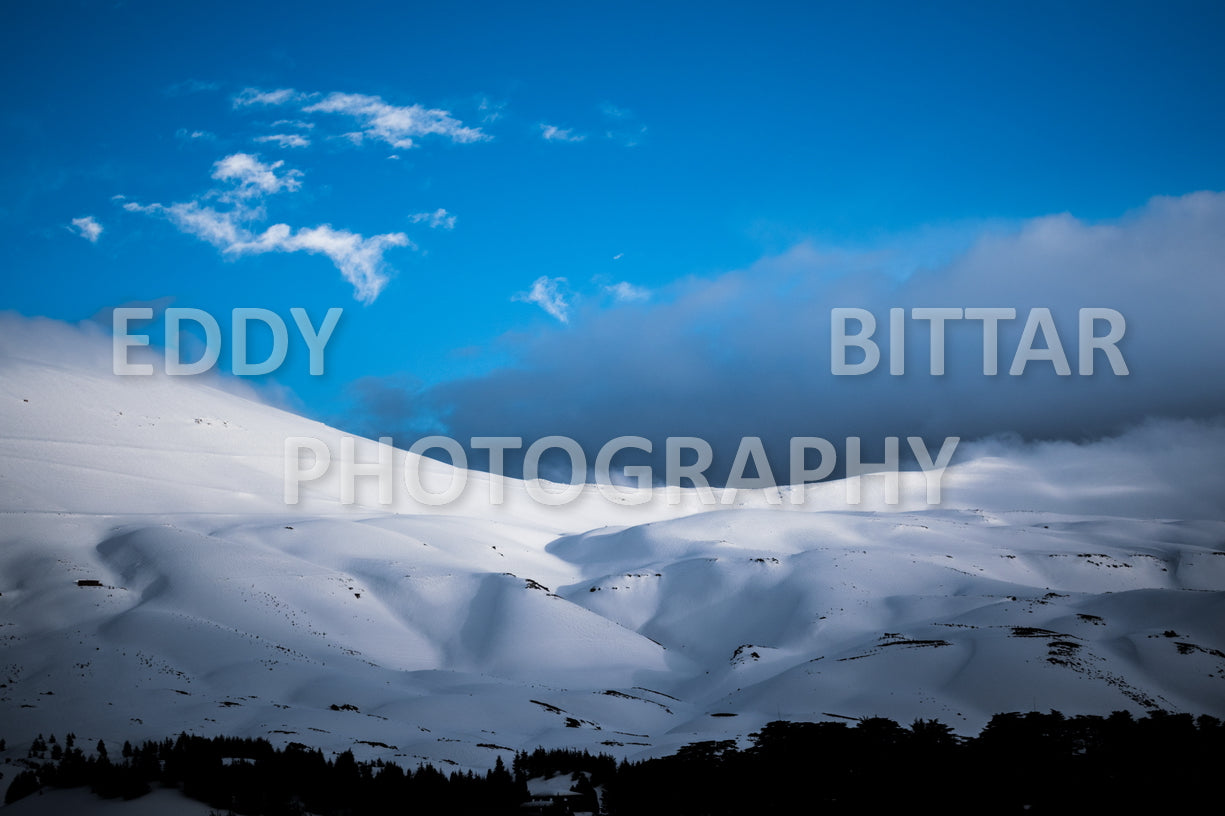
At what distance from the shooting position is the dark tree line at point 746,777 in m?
13.5

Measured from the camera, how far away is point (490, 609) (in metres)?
51.8

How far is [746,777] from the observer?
54.6ft

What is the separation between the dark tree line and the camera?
1350 cm

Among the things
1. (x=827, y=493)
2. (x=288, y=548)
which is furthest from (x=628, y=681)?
(x=827, y=493)

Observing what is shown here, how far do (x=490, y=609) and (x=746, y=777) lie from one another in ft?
122

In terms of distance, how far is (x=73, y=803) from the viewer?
12.4 meters

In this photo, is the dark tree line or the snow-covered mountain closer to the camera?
the dark tree line

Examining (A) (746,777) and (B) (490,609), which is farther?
(B) (490,609)

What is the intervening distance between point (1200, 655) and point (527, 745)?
92.5 feet

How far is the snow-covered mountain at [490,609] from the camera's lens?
2838cm

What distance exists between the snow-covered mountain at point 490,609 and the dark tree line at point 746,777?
5369 mm

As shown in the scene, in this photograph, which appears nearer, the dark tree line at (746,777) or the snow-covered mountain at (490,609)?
the dark tree line at (746,777)

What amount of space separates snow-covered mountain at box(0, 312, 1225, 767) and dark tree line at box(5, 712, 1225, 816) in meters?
5.37

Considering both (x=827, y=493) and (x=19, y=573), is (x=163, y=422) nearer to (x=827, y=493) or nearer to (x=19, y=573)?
(x=19, y=573)
